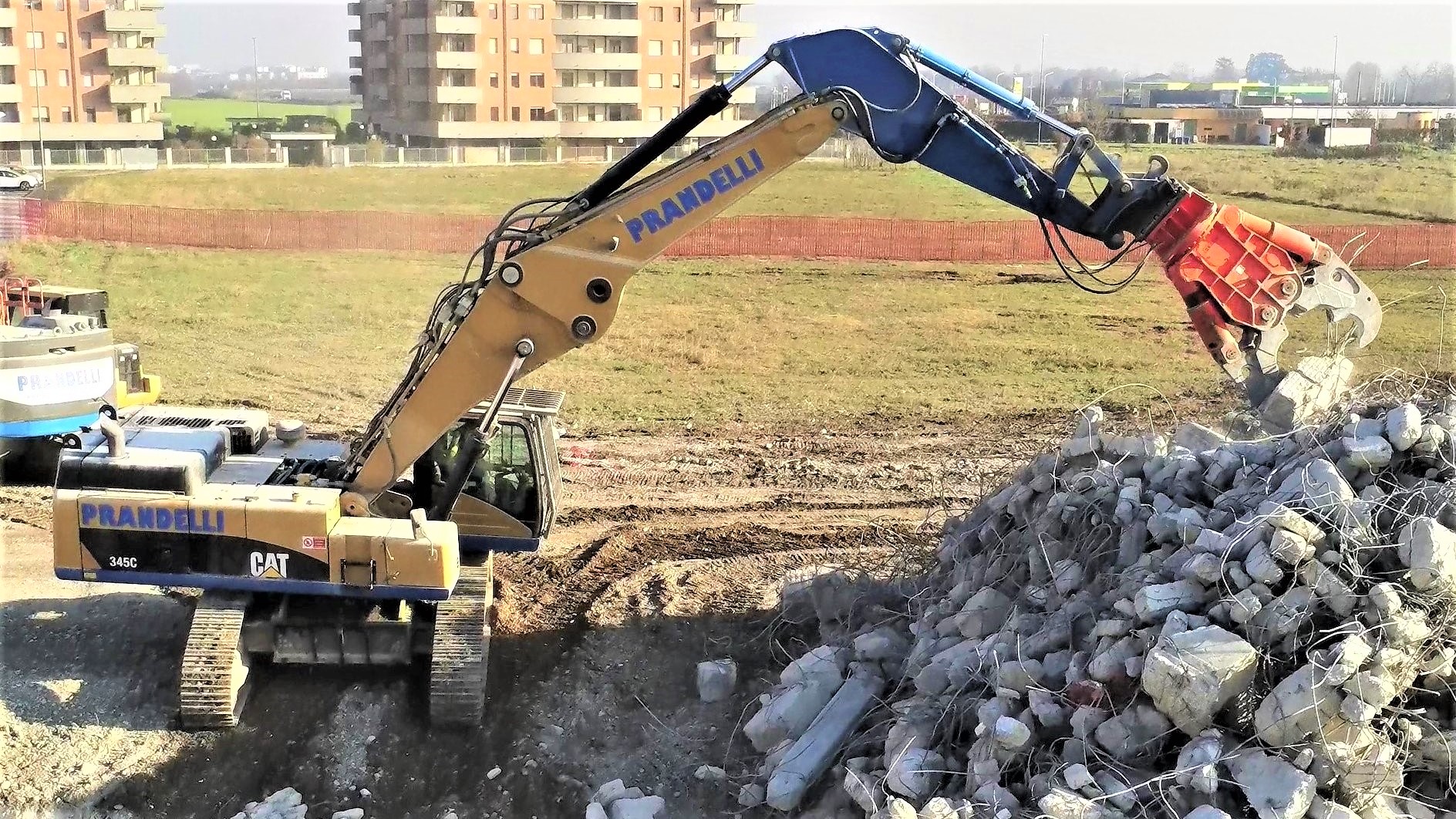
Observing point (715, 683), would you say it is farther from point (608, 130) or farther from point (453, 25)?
point (608, 130)

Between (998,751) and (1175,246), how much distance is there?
3856 mm

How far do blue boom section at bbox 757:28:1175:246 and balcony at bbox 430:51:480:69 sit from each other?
1898 inches

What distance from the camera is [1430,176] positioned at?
39.9m

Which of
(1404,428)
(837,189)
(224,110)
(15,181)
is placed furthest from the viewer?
(224,110)

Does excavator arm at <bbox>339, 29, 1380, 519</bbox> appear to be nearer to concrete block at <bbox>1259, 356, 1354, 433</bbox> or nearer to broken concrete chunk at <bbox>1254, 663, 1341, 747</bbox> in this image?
concrete block at <bbox>1259, 356, 1354, 433</bbox>

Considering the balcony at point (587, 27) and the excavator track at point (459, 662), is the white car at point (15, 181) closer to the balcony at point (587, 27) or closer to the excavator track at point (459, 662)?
the balcony at point (587, 27)

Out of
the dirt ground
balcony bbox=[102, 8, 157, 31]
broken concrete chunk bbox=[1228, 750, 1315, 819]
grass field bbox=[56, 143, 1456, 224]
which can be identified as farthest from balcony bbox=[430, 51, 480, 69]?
broken concrete chunk bbox=[1228, 750, 1315, 819]

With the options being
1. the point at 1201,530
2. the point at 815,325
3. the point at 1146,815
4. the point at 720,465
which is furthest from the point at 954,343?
the point at 1146,815

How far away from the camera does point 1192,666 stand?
5.89 meters

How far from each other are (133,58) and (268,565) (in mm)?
56887

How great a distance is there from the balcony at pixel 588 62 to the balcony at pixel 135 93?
19146 millimetres

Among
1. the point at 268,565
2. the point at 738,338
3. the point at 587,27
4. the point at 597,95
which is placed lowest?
the point at 738,338

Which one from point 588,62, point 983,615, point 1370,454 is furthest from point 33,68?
point 1370,454

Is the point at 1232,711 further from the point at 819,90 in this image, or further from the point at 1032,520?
the point at 819,90
